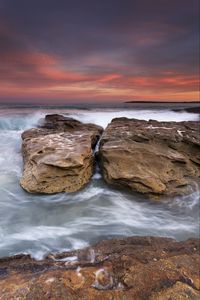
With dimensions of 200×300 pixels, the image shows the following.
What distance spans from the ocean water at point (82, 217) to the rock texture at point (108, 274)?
444 millimetres

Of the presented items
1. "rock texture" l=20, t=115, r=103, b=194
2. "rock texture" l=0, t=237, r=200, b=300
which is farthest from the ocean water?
"rock texture" l=0, t=237, r=200, b=300

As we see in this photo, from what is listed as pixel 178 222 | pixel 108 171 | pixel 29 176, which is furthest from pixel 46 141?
pixel 178 222

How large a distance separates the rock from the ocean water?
0.85 ft

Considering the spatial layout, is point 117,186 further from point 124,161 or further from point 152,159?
point 152,159

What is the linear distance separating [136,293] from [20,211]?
9.12ft

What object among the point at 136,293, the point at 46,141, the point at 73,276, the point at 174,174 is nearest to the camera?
the point at 136,293

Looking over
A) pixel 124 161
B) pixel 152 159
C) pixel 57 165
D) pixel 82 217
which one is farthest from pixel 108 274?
pixel 152 159

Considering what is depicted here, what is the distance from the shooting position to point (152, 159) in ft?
17.3

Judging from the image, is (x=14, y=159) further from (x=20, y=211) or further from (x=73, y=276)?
(x=73, y=276)

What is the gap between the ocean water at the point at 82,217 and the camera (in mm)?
3479

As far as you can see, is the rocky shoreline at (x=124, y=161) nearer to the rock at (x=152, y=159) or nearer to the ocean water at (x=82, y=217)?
the rock at (x=152, y=159)

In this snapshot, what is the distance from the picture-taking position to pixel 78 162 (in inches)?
193

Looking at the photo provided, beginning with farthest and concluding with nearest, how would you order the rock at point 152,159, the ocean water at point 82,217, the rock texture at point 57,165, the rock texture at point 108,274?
the rock at point 152,159 → the rock texture at point 57,165 → the ocean water at point 82,217 → the rock texture at point 108,274

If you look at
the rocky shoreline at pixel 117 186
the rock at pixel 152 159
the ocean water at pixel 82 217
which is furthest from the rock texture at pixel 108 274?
the rock at pixel 152 159
